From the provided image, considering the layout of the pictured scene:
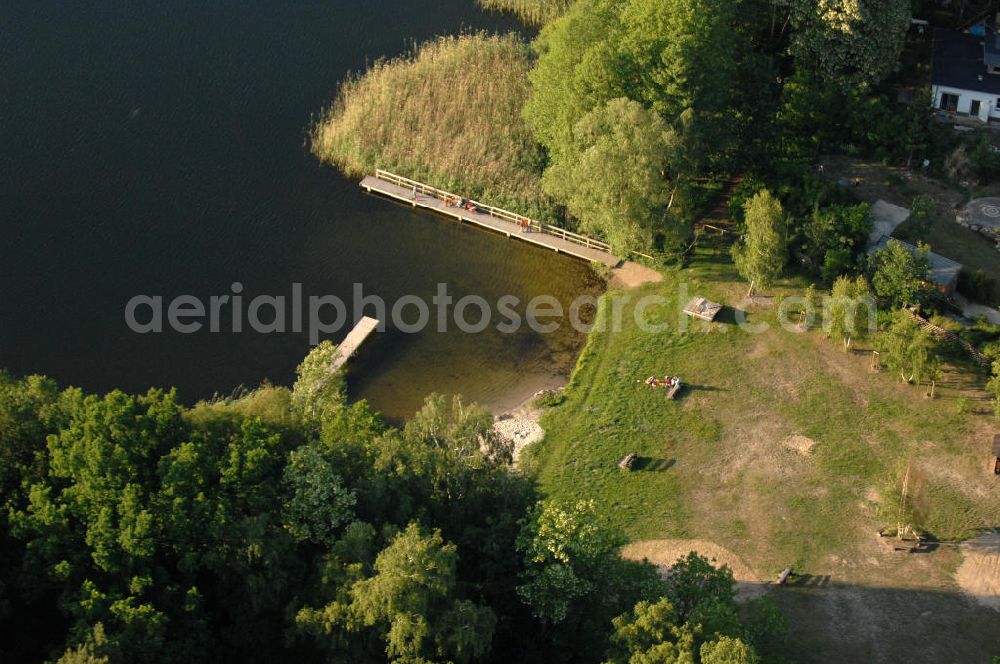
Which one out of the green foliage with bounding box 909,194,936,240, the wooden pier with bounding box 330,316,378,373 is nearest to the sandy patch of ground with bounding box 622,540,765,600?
the wooden pier with bounding box 330,316,378,373

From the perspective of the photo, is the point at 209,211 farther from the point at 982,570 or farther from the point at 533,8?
the point at 982,570

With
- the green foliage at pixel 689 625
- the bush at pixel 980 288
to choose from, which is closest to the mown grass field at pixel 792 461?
the bush at pixel 980 288

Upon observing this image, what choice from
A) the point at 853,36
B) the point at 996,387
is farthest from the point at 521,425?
the point at 853,36

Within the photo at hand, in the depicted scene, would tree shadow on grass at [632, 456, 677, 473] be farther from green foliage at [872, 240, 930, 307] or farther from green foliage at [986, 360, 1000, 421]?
green foliage at [872, 240, 930, 307]

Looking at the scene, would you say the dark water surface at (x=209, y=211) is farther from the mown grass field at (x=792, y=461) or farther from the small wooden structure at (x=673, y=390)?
the small wooden structure at (x=673, y=390)

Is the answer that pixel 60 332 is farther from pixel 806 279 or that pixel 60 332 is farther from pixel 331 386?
pixel 806 279

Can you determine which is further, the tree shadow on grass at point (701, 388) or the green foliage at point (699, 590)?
the tree shadow on grass at point (701, 388)
